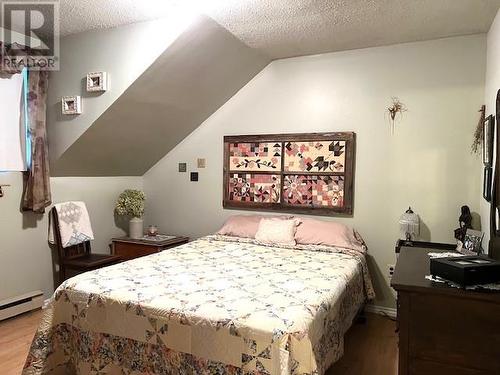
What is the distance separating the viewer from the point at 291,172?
3.60 metres

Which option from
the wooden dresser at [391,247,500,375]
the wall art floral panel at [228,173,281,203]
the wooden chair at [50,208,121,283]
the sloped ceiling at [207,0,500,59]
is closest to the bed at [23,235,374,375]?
the wooden dresser at [391,247,500,375]

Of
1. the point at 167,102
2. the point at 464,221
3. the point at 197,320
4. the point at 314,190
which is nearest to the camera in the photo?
the point at 197,320

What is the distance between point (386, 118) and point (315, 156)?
708 mm

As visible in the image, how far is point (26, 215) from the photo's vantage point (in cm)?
317

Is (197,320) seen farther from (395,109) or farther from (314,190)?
(395,109)

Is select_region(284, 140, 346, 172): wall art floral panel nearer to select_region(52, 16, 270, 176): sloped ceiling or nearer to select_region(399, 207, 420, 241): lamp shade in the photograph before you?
select_region(399, 207, 420, 241): lamp shade

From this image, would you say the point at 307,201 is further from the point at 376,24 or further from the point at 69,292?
the point at 69,292

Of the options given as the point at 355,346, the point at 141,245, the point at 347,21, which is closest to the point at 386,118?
the point at 347,21

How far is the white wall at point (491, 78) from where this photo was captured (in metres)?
2.40

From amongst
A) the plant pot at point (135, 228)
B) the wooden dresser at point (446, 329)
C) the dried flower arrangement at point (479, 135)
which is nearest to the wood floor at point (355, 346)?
the wooden dresser at point (446, 329)

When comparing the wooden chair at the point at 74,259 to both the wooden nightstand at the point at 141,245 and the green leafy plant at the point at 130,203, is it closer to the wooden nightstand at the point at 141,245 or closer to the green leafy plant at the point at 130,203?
the wooden nightstand at the point at 141,245

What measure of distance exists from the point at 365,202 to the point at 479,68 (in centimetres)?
140

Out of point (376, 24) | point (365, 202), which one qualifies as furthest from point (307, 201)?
point (376, 24)

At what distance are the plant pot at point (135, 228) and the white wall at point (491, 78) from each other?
3174 mm
